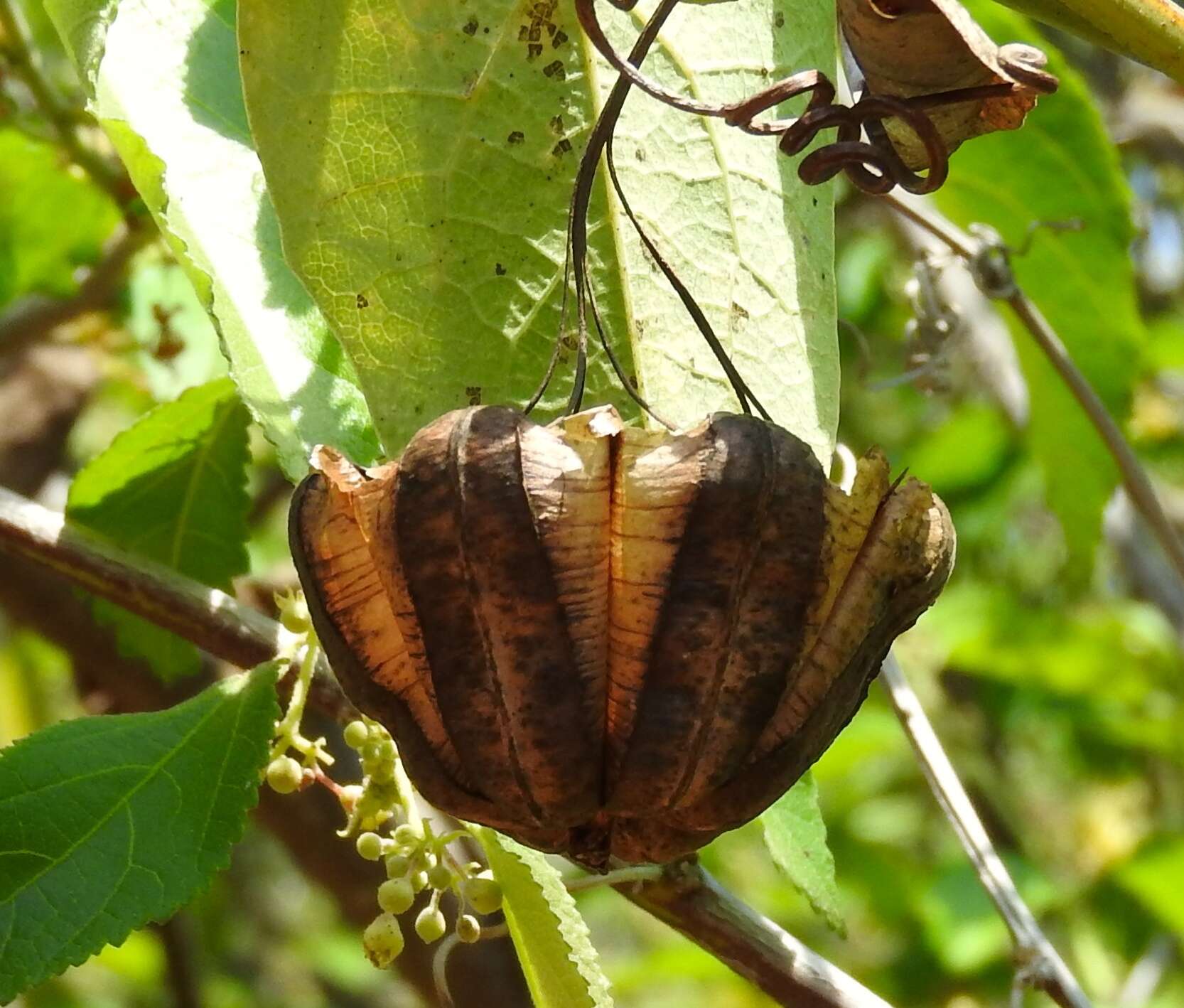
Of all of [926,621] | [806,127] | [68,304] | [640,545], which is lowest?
[926,621]

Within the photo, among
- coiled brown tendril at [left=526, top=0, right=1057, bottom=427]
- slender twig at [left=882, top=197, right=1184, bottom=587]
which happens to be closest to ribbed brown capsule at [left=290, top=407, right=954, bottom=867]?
coiled brown tendril at [left=526, top=0, right=1057, bottom=427]

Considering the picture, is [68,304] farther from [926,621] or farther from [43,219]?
[926,621]

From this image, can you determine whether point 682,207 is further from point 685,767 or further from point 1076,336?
point 1076,336

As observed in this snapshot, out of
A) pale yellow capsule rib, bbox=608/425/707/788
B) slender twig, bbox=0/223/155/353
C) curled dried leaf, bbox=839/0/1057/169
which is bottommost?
slender twig, bbox=0/223/155/353

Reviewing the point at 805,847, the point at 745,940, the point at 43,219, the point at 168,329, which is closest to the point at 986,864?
the point at 805,847

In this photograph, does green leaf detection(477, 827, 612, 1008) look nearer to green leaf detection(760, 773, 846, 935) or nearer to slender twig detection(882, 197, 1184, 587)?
green leaf detection(760, 773, 846, 935)
